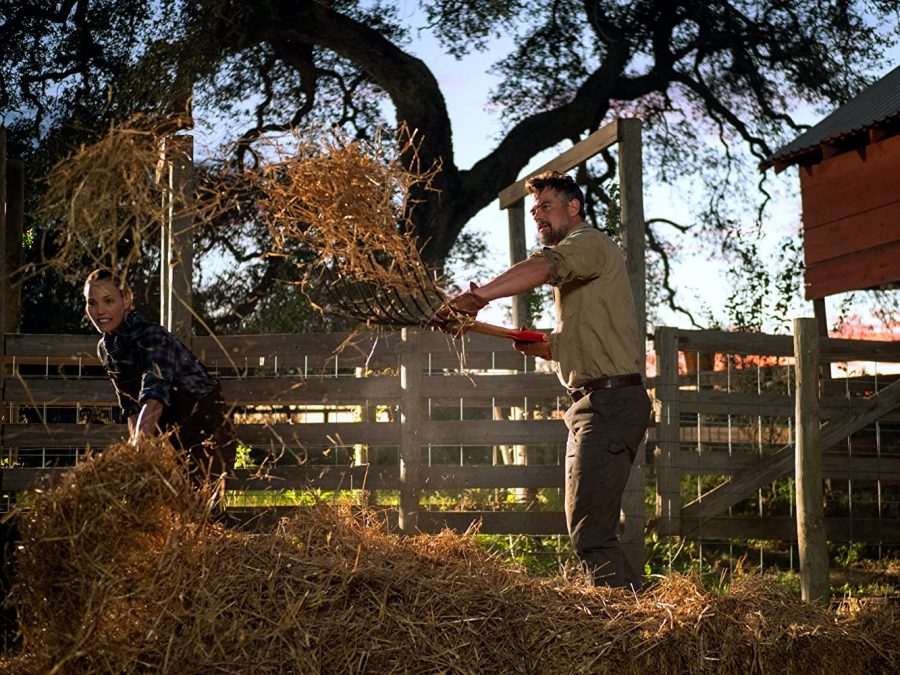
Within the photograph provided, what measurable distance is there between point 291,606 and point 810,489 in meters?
4.28

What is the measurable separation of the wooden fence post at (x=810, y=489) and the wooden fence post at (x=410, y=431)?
2.97 m

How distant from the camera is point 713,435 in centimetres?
1272

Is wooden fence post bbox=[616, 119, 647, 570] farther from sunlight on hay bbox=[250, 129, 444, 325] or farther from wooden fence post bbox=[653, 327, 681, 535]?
sunlight on hay bbox=[250, 129, 444, 325]

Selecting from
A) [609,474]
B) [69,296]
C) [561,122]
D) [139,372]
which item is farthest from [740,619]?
[561,122]

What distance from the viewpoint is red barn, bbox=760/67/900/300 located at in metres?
12.8

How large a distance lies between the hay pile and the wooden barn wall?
9514 mm

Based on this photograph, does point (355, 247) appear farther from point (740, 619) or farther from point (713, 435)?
point (713, 435)

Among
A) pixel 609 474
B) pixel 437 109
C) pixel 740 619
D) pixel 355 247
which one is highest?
pixel 437 109

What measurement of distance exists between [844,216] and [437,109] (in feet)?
21.3

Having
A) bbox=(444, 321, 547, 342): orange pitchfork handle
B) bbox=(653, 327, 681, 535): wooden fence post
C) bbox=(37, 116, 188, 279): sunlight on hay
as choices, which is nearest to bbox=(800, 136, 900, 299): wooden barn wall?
bbox=(653, 327, 681, 535): wooden fence post

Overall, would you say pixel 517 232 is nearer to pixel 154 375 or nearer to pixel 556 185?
pixel 556 185

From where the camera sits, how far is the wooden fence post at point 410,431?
27.6 feet

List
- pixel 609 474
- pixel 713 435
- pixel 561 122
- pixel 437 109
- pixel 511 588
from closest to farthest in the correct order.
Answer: pixel 511 588
pixel 609 474
pixel 713 435
pixel 437 109
pixel 561 122

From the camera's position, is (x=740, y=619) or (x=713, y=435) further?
(x=713, y=435)
